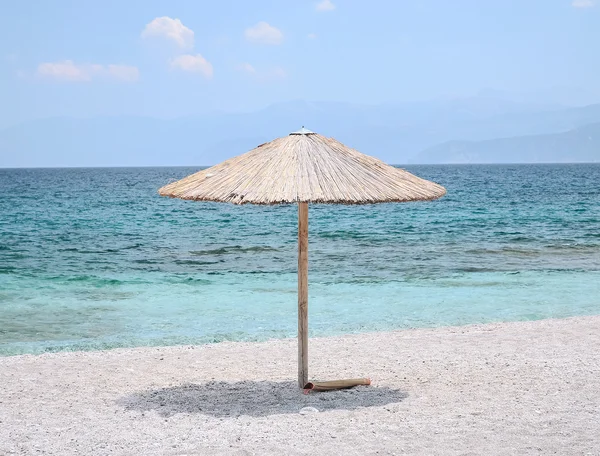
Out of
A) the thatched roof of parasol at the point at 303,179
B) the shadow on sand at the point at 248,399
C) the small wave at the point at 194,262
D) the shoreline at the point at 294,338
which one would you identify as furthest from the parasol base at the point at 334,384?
the small wave at the point at 194,262

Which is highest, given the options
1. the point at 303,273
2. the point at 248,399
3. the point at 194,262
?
the point at 303,273

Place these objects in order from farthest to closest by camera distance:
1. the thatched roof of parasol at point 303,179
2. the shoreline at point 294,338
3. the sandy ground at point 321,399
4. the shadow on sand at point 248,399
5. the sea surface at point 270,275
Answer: the sea surface at point 270,275 → the shoreline at point 294,338 → the shadow on sand at point 248,399 → the thatched roof of parasol at point 303,179 → the sandy ground at point 321,399

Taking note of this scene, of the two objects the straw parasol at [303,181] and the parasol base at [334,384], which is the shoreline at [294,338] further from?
the straw parasol at [303,181]

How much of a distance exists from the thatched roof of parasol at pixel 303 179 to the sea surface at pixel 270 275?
406 centimetres

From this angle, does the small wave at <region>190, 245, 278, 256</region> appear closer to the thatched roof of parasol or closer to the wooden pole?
the wooden pole

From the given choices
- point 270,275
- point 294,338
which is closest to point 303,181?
point 294,338

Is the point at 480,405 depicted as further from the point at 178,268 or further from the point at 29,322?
the point at 178,268

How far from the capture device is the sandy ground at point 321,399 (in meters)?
5.34

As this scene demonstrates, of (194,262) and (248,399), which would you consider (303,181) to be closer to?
(248,399)

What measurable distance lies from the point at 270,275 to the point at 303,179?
33.7 feet

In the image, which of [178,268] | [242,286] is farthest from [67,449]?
[178,268]

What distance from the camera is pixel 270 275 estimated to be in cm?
1603

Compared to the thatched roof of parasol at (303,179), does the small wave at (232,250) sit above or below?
below

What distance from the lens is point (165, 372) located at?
7.74 metres
